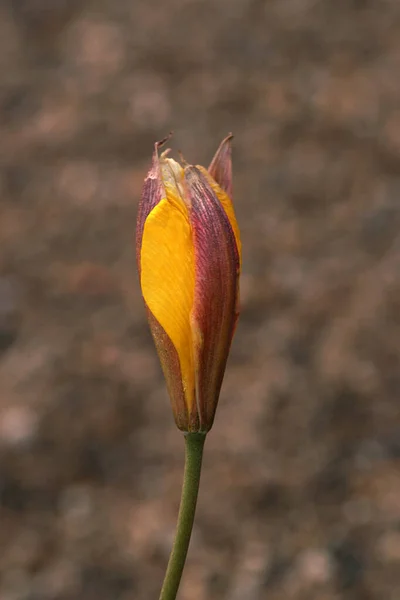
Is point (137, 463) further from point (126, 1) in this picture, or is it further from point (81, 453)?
point (126, 1)

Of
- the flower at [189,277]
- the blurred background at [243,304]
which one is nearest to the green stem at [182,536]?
the flower at [189,277]

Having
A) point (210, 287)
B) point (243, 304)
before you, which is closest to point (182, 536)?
point (210, 287)

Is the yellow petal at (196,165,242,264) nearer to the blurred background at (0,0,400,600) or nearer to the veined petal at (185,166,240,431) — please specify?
the veined petal at (185,166,240,431)

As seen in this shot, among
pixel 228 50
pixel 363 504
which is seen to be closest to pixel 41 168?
pixel 228 50

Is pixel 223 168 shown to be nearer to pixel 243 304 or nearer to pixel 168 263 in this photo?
pixel 168 263

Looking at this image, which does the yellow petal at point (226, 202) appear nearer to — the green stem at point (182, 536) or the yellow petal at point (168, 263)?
the yellow petal at point (168, 263)

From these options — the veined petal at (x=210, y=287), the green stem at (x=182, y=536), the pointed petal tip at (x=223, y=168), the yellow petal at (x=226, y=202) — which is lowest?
the green stem at (x=182, y=536)

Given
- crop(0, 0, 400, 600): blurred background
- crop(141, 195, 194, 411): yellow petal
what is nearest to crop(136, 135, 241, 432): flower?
crop(141, 195, 194, 411): yellow petal
